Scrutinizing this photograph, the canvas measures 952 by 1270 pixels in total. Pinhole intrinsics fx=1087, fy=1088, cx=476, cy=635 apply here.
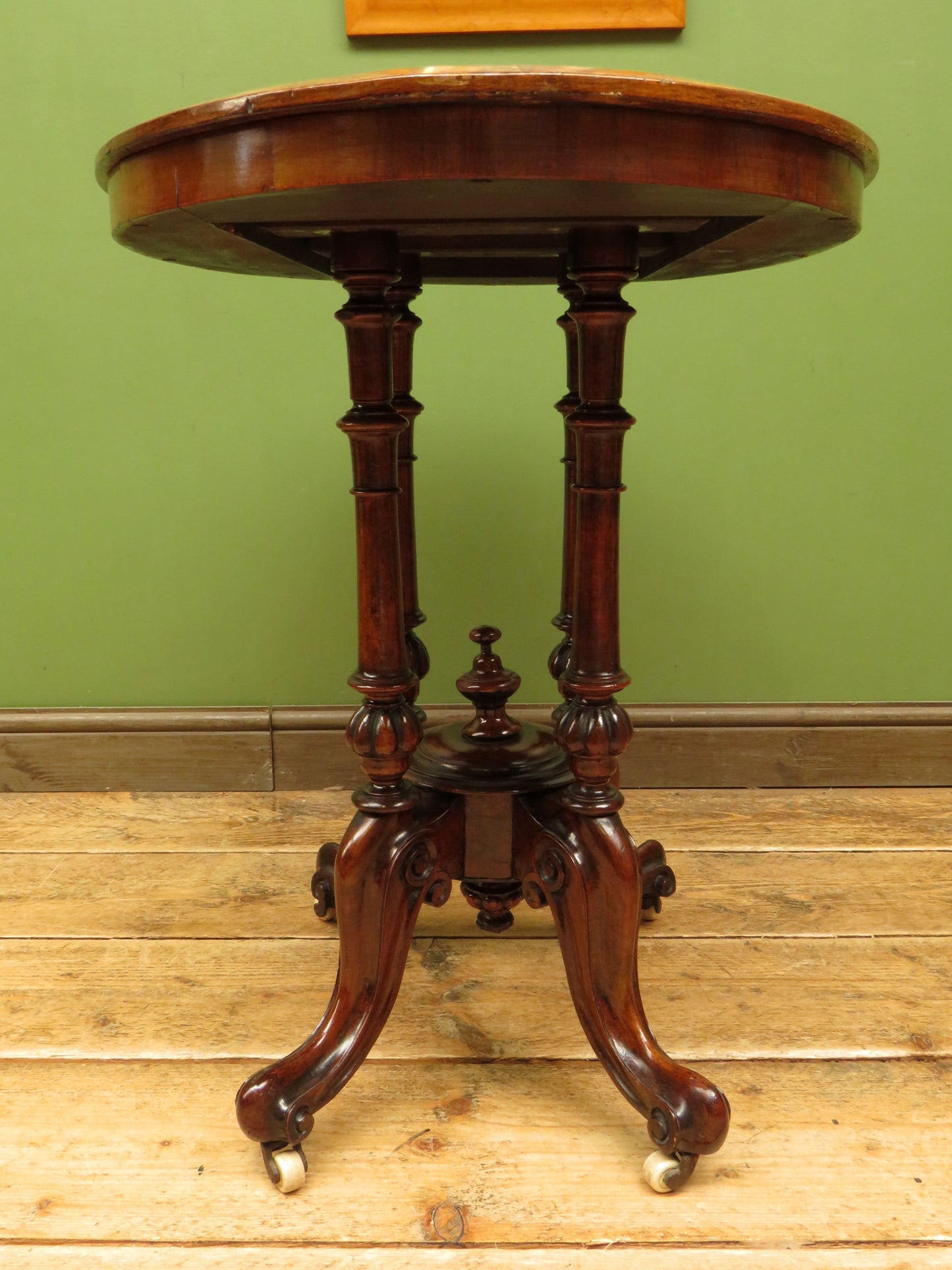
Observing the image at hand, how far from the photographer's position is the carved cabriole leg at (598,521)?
0.88m

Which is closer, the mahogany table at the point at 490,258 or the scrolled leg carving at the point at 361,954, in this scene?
the mahogany table at the point at 490,258

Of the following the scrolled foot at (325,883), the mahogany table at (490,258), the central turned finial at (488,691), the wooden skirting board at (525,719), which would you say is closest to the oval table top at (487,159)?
the mahogany table at (490,258)

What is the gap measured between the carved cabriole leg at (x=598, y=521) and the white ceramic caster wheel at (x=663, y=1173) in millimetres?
276

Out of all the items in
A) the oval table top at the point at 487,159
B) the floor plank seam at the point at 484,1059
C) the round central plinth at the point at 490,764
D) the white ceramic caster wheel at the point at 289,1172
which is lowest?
the floor plank seam at the point at 484,1059

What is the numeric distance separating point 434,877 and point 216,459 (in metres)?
0.89

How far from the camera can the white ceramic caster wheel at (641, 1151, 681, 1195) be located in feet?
2.80

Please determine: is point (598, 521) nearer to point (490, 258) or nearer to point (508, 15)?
point (490, 258)

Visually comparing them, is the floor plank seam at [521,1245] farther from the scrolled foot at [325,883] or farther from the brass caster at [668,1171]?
the scrolled foot at [325,883]

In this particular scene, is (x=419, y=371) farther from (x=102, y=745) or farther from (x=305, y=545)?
(x=102, y=745)

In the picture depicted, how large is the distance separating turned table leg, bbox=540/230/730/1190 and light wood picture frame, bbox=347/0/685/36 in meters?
0.80

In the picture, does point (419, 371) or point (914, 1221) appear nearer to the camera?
point (914, 1221)

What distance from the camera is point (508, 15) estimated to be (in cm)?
149

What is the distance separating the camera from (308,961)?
1.22m

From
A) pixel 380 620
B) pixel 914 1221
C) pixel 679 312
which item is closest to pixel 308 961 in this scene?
pixel 380 620
